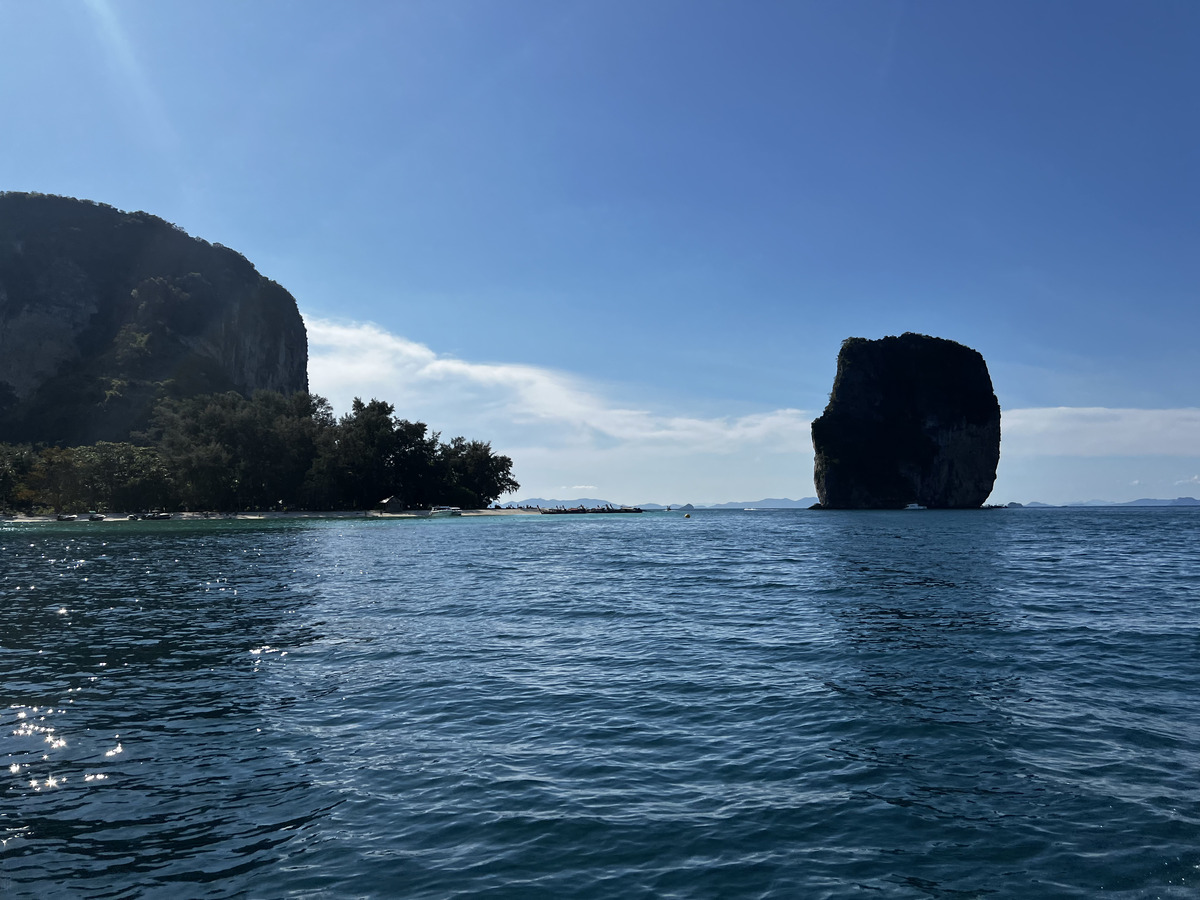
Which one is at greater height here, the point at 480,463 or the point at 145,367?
the point at 145,367

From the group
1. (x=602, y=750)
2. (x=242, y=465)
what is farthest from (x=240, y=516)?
(x=602, y=750)

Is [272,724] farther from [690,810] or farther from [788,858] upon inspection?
[788,858]

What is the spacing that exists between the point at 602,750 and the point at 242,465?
126654mm

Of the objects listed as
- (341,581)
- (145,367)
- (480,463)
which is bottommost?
(341,581)

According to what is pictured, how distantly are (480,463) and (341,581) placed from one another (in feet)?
389

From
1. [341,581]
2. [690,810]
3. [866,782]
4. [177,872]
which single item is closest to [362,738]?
[177,872]

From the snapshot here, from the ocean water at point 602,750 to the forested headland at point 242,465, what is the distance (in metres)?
103

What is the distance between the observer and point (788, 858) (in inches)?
307

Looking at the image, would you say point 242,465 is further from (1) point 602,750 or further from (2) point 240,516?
(1) point 602,750

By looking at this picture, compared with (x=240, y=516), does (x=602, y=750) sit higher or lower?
lower

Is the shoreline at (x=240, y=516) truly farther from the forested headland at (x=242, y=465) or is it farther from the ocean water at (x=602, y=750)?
the ocean water at (x=602, y=750)

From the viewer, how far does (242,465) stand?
121m

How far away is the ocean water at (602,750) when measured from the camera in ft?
25.1

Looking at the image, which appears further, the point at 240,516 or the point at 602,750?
the point at 240,516
